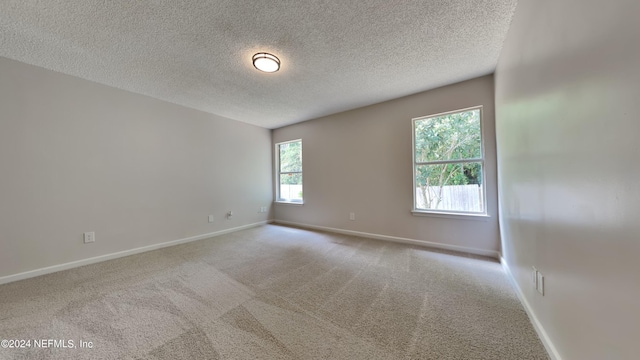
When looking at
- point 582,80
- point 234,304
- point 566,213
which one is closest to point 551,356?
point 566,213

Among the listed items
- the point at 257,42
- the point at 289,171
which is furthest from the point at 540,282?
the point at 289,171

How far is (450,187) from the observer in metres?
3.09

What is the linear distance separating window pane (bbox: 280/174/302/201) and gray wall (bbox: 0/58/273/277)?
1.44 m

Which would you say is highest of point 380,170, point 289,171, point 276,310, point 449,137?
point 449,137

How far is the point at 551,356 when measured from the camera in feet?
3.90

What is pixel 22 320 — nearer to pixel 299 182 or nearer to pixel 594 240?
pixel 594 240

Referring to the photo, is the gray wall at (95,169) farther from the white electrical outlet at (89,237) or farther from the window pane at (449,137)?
the window pane at (449,137)

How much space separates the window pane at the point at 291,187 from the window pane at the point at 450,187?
2.61 meters

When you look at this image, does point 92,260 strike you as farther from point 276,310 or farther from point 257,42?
point 257,42

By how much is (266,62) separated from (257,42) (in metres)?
0.25

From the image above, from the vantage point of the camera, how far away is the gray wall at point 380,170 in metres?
2.82

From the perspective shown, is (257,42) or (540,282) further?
(257,42)

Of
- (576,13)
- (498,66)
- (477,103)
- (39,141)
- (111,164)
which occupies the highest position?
(498,66)

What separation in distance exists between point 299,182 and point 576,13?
4384 millimetres
